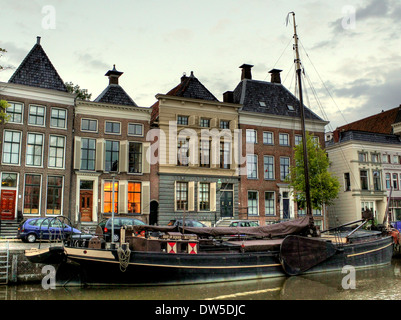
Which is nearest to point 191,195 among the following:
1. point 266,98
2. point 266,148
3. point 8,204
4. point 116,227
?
point 266,148

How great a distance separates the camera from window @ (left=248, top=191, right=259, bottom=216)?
121ft

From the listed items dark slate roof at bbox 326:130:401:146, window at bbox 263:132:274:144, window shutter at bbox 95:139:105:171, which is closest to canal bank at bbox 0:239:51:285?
window shutter at bbox 95:139:105:171

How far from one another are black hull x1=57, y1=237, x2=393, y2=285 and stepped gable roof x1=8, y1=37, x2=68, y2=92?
58.8 ft

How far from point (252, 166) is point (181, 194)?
7303 mm

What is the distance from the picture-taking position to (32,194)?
96.9 ft

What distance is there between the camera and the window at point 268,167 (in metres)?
38.3

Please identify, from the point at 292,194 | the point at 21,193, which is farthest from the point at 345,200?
the point at 21,193

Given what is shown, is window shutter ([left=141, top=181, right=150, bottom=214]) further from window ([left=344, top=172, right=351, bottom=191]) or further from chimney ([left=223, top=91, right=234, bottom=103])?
window ([left=344, top=172, right=351, bottom=191])

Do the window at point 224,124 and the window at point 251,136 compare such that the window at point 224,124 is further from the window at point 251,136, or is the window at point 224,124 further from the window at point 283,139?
the window at point 283,139

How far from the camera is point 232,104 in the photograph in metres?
37.0

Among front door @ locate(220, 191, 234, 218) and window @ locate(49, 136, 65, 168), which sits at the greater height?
window @ locate(49, 136, 65, 168)

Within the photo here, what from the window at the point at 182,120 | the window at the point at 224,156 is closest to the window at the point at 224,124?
the window at the point at 224,156

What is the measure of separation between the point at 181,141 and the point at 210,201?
18.7 ft

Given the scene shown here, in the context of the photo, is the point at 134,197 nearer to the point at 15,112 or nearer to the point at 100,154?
the point at 100,154
